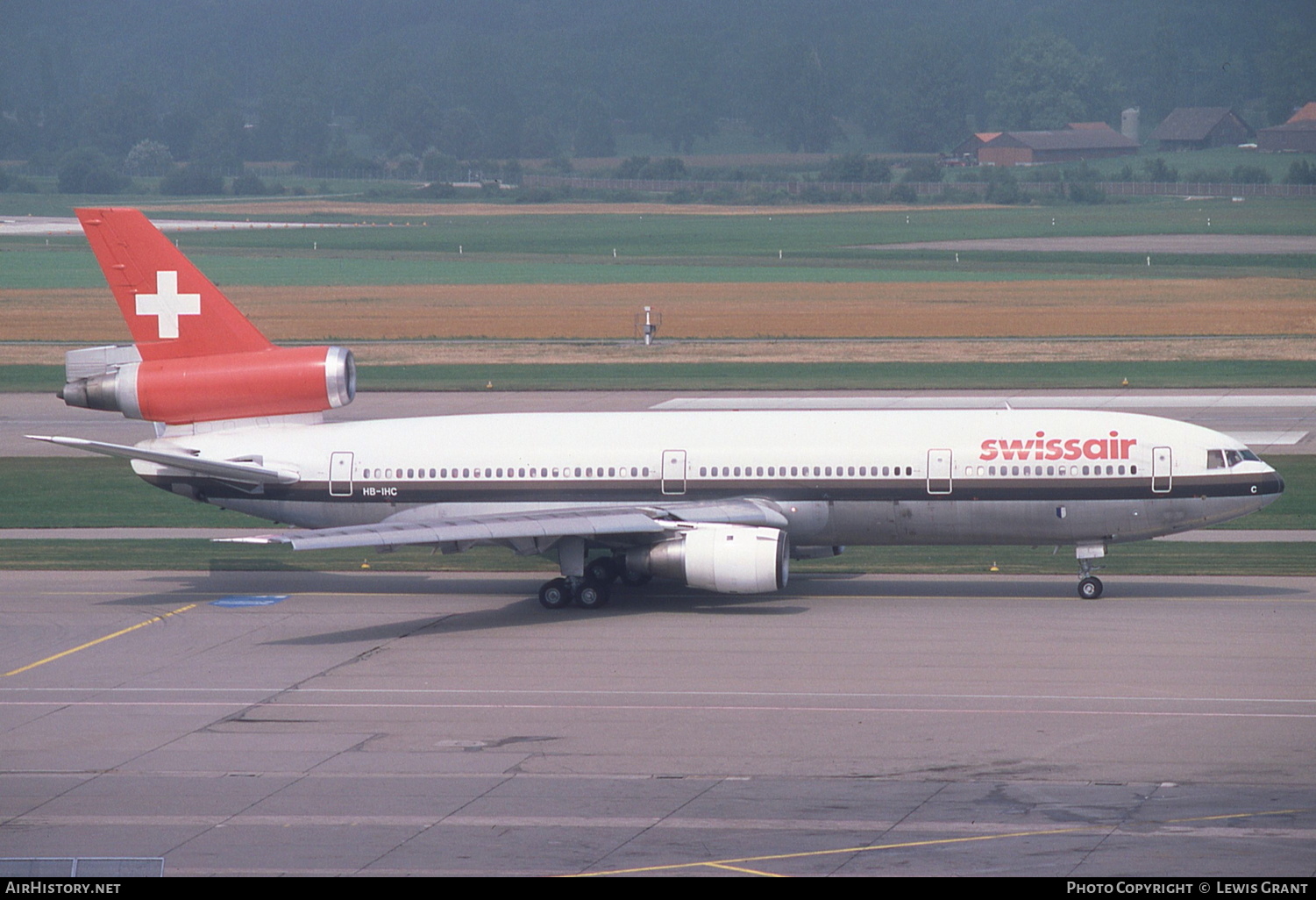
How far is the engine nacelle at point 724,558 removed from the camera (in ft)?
118

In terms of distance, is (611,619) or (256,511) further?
(256,511)

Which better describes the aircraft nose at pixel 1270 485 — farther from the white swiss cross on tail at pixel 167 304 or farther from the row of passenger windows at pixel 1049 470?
the white swiss cross on tail at pixel 167 304

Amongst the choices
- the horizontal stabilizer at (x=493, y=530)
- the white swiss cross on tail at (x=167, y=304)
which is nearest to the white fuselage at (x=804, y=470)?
the horizontal stabilizer at (x=493, y=530)

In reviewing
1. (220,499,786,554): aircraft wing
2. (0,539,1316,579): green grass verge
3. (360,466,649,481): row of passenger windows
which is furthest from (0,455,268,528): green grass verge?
(220,499,786,554): aircraft wing

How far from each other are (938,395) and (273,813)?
50.0 metres

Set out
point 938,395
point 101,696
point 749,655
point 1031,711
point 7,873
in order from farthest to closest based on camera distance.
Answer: point 938,395 < point 749,655 < point 101,696 < point 1031,711 < point 7,873

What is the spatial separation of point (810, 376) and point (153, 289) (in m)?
42.0

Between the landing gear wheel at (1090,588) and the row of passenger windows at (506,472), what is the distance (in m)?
10.4

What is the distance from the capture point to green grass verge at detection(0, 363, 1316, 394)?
73562mm

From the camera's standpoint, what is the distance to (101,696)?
30875 mm

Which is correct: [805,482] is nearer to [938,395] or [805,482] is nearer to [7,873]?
[7,873]

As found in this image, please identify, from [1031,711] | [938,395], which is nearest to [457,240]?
[938,395]

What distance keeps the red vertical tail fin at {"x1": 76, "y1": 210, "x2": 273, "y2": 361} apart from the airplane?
0.05m

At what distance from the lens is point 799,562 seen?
44.6 metres
